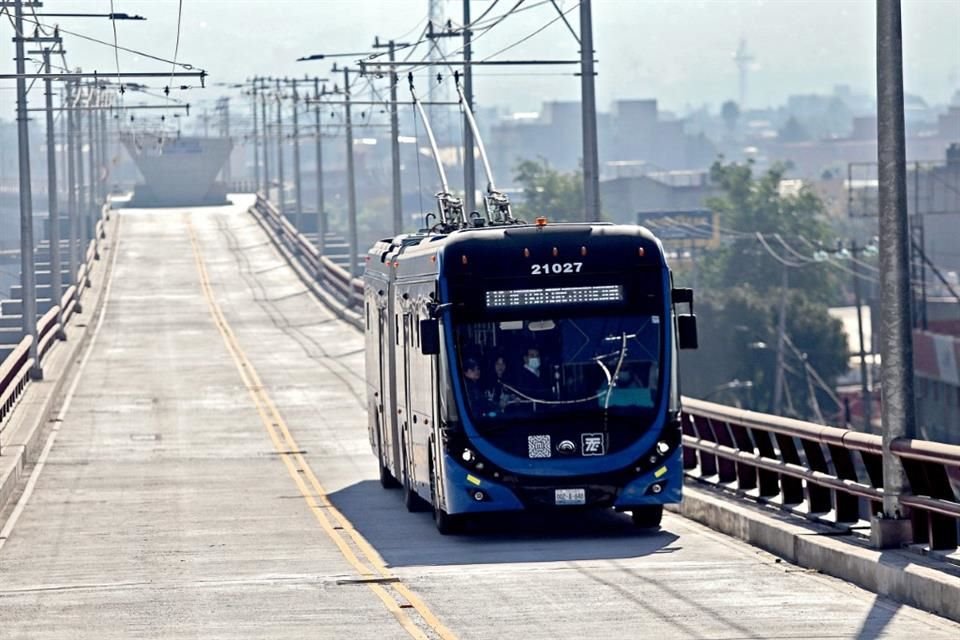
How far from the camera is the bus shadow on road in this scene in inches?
740

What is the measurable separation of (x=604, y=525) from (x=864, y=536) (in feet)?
15.3

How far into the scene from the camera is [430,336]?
2006cm

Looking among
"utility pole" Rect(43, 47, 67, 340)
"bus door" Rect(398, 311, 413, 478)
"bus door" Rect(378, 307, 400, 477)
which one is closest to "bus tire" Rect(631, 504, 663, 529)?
"bus door" Rect(398, 311, 413, 478)

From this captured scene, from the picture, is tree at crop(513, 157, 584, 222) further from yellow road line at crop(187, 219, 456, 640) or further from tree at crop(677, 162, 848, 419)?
yellow road line at crop(187, 219, 456, 640)

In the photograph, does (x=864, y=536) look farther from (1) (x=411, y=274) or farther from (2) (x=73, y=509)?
(2) (x=73, y=509)

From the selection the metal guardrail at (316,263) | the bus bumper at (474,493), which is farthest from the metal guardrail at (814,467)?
the metal guardrail at (316,263)

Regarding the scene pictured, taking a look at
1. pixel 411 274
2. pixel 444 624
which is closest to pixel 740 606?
pixel 444 624

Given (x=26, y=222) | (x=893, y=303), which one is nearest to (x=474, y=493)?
(x=893, y=303)

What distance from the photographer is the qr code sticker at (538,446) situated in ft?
65.2

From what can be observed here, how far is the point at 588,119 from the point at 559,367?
1075cm

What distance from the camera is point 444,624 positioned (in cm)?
1420

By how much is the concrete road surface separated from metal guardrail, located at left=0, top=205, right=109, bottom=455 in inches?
45.3

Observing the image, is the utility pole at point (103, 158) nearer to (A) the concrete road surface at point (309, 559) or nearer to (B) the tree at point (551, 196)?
(B) the tree at point (551, 196)

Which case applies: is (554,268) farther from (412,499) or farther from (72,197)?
(72,197)
